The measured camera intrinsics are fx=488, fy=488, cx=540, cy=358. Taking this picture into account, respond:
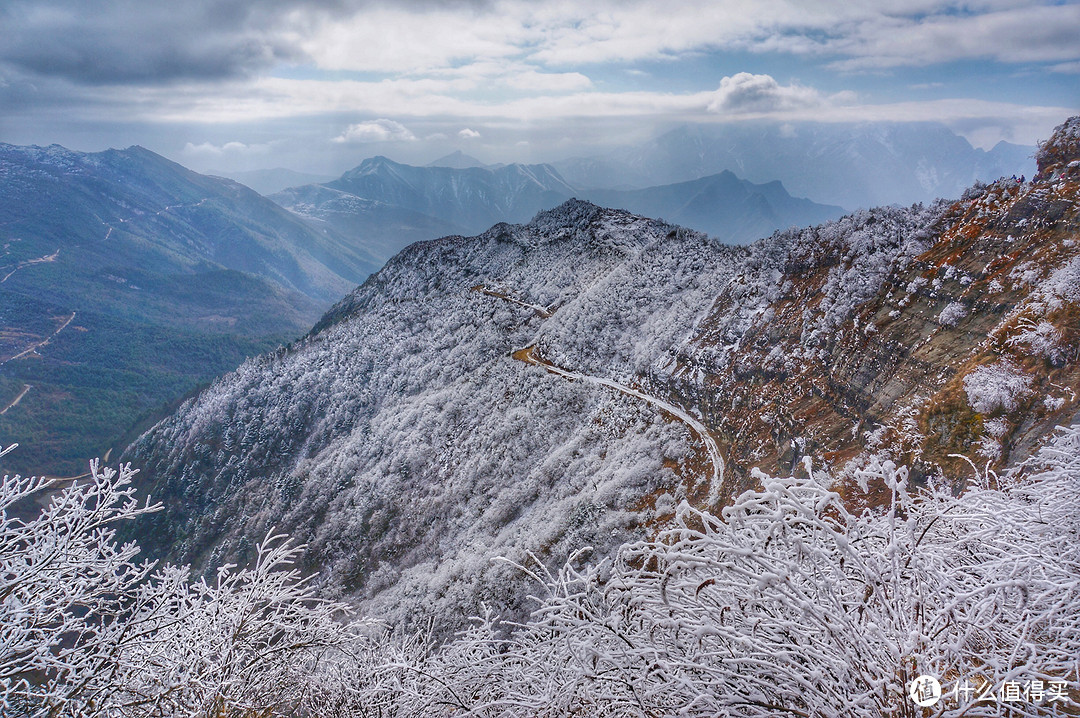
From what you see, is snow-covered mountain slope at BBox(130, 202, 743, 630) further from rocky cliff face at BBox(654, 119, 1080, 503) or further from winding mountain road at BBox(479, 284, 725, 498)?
rocky cliff face at BBox(654, 119, 1080, 503)

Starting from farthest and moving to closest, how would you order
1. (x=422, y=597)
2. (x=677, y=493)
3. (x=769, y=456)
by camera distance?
(x=422, y=597) → (x=677, y=493) → (x=769, y=456)

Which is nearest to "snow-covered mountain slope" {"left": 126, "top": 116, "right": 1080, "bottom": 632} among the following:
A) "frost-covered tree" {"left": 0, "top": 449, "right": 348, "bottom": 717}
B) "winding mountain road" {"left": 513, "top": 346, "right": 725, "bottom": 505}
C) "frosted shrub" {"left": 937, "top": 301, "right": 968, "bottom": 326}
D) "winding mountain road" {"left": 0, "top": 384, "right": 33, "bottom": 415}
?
"frosted shrub" {"left": 937, "top": 301, "right": 968, "bottom": 326}

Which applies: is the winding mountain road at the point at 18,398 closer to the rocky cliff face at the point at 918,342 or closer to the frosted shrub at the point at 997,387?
the rocky cliff face at the point at 918,342

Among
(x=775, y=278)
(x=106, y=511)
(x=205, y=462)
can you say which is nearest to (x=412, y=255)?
(x=205, y=462)

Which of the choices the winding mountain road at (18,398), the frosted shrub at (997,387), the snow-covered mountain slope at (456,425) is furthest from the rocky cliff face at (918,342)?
the winding mountain road at (18,398)

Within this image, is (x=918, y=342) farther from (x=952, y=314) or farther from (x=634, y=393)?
(x=634, y=393)

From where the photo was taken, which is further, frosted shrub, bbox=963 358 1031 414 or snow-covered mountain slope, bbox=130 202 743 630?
snow-covered mountain slope, bbox=130 202 743 630

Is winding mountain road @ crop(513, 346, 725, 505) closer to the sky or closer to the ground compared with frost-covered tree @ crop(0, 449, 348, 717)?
closer to the ground

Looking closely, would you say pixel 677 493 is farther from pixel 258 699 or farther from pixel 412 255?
pixel 412 255
